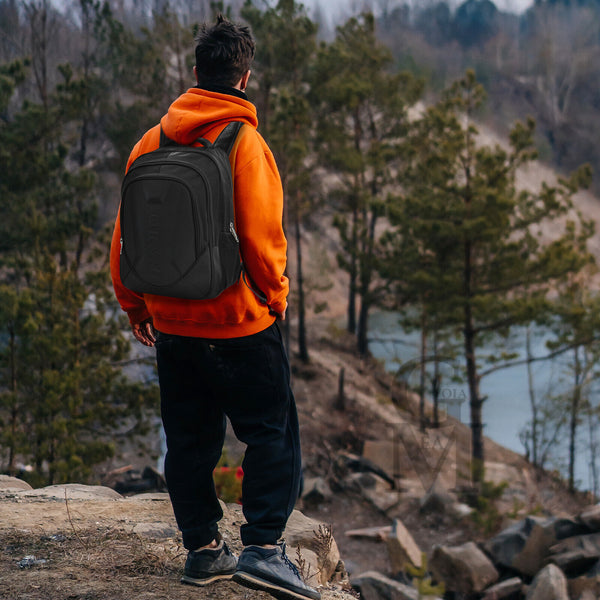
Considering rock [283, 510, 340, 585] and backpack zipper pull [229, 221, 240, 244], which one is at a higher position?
backpack zipper pull [229, 221, 240, 244]

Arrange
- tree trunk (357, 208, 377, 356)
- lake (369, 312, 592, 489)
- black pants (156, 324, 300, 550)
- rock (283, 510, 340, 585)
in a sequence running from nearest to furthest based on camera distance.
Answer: black pants (156, 324, 300, 550)
rock (283, 510, 340, 585)
tree trunk (357, 208, 377, 356)
lake (369, 312, 592, 489)

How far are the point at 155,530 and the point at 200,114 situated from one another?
6.39 feet

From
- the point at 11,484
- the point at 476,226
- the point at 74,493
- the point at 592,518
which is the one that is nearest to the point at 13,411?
the point at 11,484

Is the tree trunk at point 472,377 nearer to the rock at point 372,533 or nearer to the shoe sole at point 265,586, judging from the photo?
the rock at point 372,533

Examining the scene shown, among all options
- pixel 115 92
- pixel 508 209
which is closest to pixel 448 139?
pixel 508 209

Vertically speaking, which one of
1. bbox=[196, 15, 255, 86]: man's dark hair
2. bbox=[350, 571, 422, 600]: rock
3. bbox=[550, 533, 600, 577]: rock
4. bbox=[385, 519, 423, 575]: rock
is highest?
bbox=[196, 15, 255, 86]: man's dark hair

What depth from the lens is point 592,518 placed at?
8539 mm

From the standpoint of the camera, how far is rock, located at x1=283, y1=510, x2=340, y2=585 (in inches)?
127

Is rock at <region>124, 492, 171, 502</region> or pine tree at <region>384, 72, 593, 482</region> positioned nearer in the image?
rock at <region>124, 492, 171, 502</region>

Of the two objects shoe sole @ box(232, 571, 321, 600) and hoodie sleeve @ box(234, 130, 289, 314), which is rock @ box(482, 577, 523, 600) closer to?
shoe sole @ box(232, 571, 321, 600)

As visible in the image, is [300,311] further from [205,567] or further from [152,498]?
[205,567]

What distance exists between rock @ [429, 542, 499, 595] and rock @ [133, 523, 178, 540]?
20.0 feet

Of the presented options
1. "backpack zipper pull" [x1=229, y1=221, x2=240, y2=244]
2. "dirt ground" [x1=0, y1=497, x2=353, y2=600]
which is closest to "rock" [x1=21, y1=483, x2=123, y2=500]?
"dirt ground" [x1=0, y1=497, x2=353, y2=600]

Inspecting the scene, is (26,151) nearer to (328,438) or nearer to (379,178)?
(328,438)
